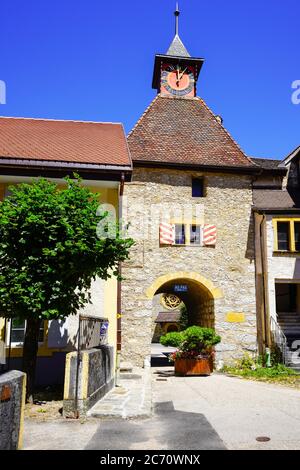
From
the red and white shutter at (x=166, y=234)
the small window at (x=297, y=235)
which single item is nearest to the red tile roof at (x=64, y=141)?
the red and white shutter at (x=166, y=234)

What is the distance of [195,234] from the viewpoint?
52.7 ft

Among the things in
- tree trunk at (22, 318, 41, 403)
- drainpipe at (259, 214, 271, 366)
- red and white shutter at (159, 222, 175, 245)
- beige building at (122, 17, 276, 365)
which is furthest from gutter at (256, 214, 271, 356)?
tree trunk at (22, 318, 41, 403)

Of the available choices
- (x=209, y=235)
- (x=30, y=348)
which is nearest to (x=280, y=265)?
(x=209, y=235)

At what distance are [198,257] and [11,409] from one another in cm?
1215

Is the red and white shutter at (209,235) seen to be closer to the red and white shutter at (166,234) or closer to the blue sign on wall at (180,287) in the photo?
the red and white shutter at (166,234)

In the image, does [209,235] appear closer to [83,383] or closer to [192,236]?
[192,236]

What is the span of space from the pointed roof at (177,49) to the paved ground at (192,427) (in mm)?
19270

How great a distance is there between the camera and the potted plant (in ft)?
44.4

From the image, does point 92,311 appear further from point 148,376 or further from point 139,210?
point 139,210

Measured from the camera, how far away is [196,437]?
17.9ft

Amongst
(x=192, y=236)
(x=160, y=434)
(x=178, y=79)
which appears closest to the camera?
(x=160, y=434)

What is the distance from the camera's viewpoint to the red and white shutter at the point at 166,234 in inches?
615

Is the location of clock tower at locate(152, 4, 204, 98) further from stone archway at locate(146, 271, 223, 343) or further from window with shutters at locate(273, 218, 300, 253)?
stone archway at locate(146, 271, 223, 343)
